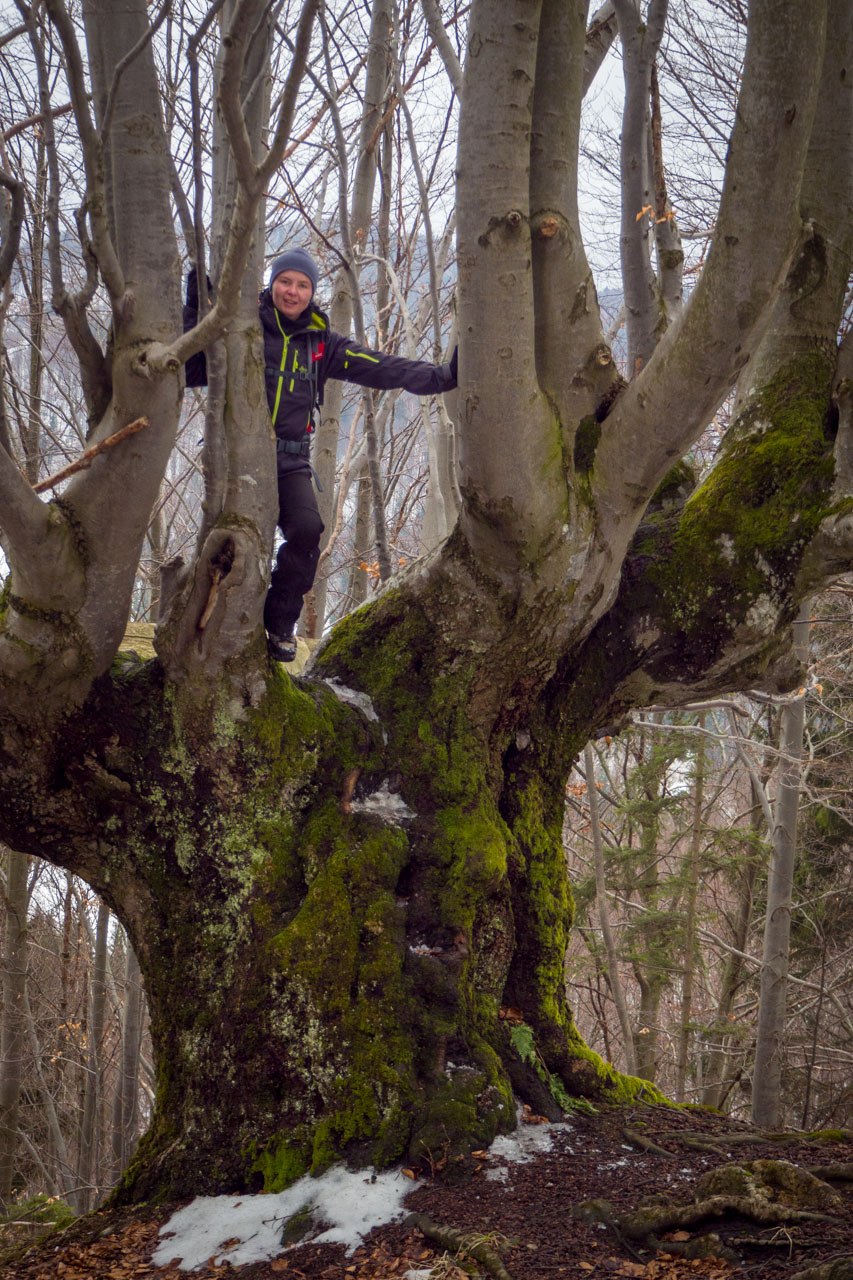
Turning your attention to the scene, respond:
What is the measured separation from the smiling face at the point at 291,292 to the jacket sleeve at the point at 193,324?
0.36 meters

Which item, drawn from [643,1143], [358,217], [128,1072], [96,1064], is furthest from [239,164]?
[96,1064]

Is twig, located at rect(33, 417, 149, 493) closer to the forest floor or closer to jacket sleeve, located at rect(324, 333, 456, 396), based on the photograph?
jacket sleeve, located at rect(324, 333, 456, 396)

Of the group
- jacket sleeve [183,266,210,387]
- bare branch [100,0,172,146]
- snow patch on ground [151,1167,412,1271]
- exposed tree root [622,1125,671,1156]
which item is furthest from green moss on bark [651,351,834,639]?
bare branch [100,0,172,146]

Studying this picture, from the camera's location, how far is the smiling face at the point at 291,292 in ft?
11.6

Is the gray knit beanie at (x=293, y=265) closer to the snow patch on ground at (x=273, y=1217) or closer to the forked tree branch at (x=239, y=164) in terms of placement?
the forked tree branch at (x=239, y=164)

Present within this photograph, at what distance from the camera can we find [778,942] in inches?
314

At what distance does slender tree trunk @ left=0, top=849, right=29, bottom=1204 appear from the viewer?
26.1 ft

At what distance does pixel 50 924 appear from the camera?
12.1 metres

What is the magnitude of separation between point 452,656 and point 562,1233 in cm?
202

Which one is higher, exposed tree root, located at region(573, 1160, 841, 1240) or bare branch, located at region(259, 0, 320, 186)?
bare branch, located at region(259, 0, 320, 186)

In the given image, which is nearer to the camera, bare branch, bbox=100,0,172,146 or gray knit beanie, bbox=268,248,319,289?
bare branch, bbox=100,0,172,146

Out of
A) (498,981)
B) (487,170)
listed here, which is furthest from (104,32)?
(498,981)

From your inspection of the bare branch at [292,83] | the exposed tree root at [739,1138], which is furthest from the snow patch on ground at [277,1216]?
the bare branch at [292,83]

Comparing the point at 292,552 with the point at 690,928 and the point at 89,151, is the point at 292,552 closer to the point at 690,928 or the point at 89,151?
the point at 89,151
